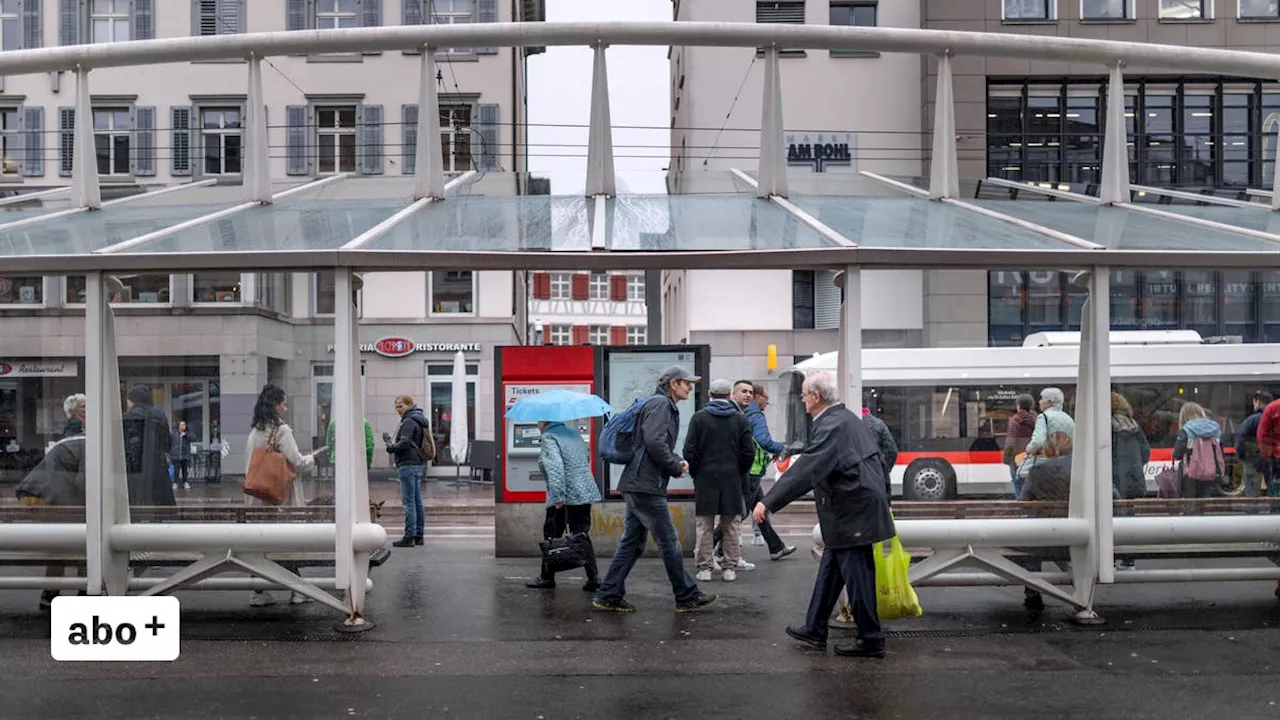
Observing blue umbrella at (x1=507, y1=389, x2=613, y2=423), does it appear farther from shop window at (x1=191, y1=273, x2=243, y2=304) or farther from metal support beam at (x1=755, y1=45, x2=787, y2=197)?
shop window at (x1=191, y1=273, x2=243, y2=304)

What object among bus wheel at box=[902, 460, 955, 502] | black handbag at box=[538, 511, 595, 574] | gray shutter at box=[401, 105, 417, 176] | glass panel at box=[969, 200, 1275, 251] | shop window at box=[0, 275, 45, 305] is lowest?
black handbag at box=[538, 511, 595, 574]

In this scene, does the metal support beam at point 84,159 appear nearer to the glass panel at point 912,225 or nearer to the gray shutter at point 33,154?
the glass panel at point 912,225

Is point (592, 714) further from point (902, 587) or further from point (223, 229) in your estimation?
point (223, 229)

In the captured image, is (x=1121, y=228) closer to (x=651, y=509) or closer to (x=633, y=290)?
(x=651, y=509)

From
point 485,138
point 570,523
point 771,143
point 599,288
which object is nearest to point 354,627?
point 570,523

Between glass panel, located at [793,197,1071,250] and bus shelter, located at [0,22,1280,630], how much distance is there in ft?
0.11

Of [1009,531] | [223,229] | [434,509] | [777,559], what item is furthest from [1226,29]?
[223,229]

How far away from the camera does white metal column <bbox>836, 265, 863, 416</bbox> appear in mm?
8695

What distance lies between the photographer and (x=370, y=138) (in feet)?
78.9

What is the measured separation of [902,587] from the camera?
309 inches

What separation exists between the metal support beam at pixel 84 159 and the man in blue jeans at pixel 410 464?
4.41 metres

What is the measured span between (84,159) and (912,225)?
260 inches

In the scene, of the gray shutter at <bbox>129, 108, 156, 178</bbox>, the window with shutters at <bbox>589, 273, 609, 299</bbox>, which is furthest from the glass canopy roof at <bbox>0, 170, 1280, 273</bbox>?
the window with shutters at <bbox>589, 273, 609, 299</bbox>

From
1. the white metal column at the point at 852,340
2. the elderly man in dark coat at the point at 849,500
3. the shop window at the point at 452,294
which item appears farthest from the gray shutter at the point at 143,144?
the elderly man in dark coat at the point at 849,500
